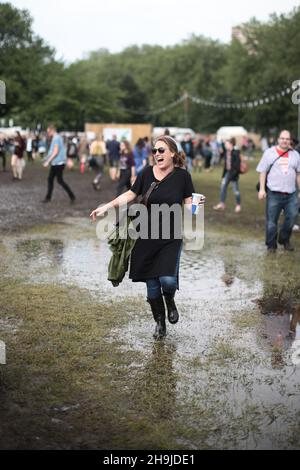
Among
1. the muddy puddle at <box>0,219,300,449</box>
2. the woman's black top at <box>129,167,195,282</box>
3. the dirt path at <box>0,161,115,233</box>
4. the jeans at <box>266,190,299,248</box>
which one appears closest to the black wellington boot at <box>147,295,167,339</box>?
the muddy puddle at <box>0,219,300,449</box>

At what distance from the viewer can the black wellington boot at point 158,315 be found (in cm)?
598

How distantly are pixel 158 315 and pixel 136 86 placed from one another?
269 ft

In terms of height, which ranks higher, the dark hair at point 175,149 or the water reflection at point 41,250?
the dark hair at point 175,149

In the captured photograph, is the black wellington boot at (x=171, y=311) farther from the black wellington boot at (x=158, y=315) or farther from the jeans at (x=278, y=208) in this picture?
the jeans at (x=278, y=208)

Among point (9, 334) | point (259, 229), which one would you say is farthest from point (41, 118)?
point (9, 334)

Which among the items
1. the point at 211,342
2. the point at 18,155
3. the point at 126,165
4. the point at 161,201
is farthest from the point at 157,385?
the point at 18,155

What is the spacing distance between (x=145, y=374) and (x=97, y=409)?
30.4 inches

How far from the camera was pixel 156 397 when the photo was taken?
14.9 feet

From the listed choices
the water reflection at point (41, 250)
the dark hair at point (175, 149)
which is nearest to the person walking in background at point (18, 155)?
the water reflection at point (41, 250)

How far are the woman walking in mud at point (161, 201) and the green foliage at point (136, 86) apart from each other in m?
34.9

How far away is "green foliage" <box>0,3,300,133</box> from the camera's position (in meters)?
39.7

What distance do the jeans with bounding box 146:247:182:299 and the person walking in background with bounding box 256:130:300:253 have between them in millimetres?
4554

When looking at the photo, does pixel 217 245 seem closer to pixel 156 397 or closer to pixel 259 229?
pixel 259 229

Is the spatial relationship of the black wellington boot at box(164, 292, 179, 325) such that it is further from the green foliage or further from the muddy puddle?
the green foliage
